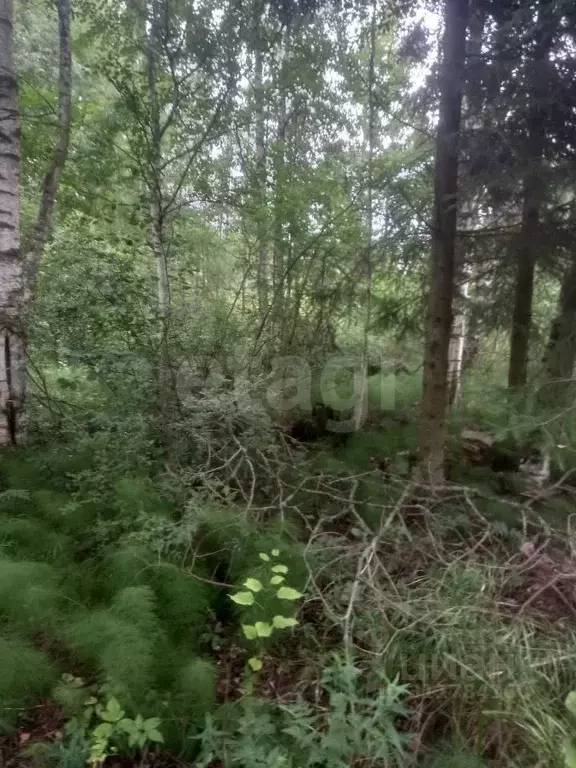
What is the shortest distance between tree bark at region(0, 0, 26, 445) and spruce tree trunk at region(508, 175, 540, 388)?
5.05 m

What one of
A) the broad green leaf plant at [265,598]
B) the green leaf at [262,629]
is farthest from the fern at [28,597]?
the green leaf at [262,629]

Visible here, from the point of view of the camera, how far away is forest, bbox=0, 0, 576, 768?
2.67 meters

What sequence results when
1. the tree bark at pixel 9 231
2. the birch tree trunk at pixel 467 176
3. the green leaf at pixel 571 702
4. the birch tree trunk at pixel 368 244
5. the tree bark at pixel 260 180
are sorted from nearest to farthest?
1. the green leaf at pixel 571 702
2. the tree bark at pixel 9 231
3. the birch tree trunk at pixel 467 176
4. the birch tree trunk at pixel 368 244
5. the tree bark at pixel 260 180

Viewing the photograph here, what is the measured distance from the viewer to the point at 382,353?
26.2 ft

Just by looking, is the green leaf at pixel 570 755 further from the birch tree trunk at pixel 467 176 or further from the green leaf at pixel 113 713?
the birch tree trunk at pixel 467 176

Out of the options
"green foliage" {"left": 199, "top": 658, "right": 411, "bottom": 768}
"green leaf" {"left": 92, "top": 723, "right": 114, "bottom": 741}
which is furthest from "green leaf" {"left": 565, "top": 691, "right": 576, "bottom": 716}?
"green leaf" {"left": 92, "top": 723, "right": 114, "bottom": 741}

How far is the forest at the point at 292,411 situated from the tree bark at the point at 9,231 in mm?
27

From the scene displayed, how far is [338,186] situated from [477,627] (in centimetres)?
564

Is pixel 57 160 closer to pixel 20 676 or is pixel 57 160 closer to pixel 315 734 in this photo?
pixel 20 676

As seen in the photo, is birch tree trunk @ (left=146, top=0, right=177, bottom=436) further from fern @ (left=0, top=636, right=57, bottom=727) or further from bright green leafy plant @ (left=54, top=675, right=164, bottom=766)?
bright green leafy plant @ (left=54, top=675, right=164, bottom=766)

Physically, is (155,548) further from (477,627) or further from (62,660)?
(477,627)

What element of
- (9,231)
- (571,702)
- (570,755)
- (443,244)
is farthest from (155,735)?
(443,244)

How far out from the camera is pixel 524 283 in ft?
17.1

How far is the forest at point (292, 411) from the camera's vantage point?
2.67 m
